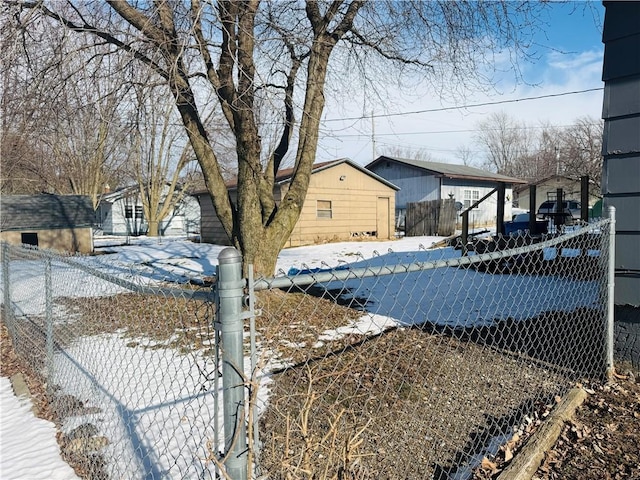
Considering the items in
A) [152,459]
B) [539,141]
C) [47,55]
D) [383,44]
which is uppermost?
[539,141]

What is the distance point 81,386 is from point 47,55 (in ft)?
15.7

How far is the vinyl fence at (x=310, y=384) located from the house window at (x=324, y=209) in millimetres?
12519

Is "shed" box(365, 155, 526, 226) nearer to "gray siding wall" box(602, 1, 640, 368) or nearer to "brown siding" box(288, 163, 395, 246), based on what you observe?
"brown siding" box(288, 163, 395, 246)

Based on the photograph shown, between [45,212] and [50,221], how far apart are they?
603 millimetres

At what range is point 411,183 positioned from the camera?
1011 inches

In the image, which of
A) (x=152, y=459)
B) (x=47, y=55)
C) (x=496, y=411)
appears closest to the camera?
(x=152, y=459)

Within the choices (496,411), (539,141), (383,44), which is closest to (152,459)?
(496,411)

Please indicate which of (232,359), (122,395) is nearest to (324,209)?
(122,395)

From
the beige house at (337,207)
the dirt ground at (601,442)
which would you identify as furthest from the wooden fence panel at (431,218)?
the dirt ground at (601,442)

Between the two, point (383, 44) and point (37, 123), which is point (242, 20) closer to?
point (383, 44)

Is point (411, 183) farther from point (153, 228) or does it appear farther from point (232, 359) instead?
point (232, 359)

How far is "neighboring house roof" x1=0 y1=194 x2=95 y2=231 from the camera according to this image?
57.8ft

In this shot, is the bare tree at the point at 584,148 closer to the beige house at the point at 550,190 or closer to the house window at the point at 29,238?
the beige house at the point at 550,190

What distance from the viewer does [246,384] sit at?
4.00ft
